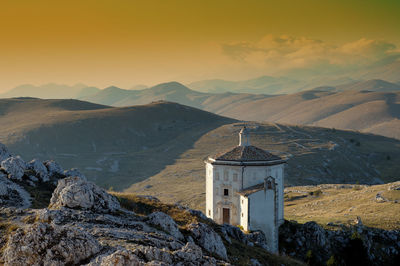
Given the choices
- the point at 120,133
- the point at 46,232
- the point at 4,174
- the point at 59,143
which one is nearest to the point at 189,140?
the point at 120,133

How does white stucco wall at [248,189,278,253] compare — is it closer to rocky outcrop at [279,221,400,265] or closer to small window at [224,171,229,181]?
rocky outcrop at [279,221,400,265]

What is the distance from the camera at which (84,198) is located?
62.8 ft

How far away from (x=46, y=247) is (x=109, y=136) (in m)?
137

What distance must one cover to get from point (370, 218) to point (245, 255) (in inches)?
1024

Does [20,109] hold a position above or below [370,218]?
above

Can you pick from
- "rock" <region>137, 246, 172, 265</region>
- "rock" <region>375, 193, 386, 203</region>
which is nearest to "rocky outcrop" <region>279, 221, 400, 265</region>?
"rock" <region>375, 193, 386, 203</region>

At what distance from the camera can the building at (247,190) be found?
3312cm

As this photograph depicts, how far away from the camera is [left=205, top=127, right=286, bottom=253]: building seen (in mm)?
33125

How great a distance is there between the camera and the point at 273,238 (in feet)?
110

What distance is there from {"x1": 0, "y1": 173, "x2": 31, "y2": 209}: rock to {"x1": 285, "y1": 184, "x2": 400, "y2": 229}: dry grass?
27802 millimetres

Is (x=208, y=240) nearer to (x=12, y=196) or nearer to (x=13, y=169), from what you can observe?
(x=12, y=196)

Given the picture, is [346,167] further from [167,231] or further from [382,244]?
[167,231]

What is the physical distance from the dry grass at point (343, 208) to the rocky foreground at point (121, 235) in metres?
3.80

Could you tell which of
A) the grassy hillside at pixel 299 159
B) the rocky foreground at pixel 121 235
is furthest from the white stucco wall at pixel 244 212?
the grassy hillside at pixel 299 159
